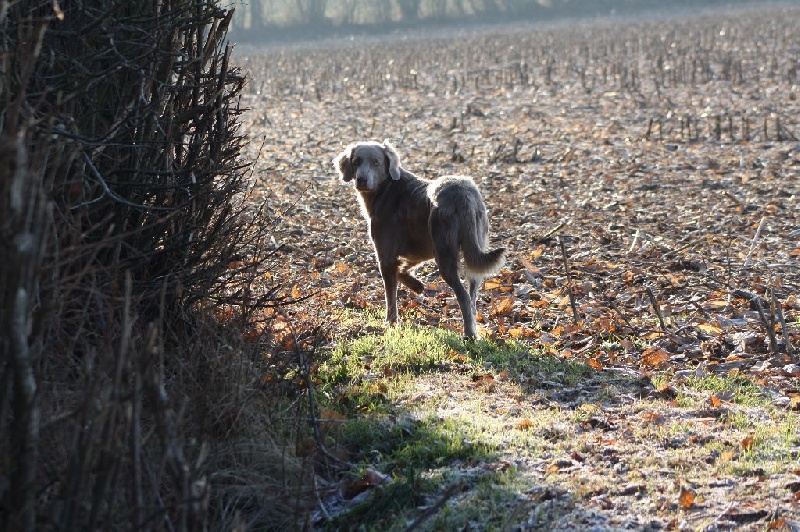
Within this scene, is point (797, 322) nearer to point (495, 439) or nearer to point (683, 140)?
point (495, 439)

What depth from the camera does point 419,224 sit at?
7.75 meters

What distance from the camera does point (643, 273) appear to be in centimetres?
879

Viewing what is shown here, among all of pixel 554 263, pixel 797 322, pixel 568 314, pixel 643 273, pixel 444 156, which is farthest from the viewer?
pixel 444 156

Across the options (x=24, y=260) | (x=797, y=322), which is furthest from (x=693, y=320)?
(x=24, y=260)

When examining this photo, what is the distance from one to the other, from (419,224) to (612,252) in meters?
2.64

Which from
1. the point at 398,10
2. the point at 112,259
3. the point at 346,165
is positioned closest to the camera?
the point at 112,259

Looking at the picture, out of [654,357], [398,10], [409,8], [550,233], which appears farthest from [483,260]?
[409,8]

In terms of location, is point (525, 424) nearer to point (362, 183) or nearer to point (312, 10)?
point (362, 183)

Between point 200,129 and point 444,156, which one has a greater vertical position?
point 200,129

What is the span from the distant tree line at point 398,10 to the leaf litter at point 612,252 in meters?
32.0

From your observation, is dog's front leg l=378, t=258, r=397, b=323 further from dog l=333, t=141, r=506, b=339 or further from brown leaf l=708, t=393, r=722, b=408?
brown leaf l=708, t=393, r=722, b=408

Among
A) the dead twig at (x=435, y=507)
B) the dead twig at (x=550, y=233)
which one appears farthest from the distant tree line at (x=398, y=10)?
the dead twig at (x=435, y=507)

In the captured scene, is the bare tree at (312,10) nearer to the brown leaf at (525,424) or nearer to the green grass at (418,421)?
the green grass at (418,421)

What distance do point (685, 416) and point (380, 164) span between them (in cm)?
363
